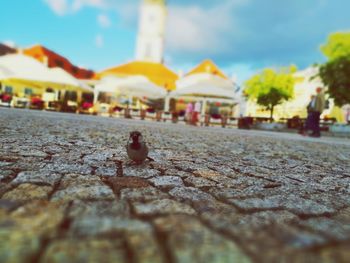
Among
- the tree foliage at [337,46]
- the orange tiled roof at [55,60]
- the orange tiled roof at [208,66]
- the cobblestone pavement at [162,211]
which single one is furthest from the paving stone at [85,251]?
the orange tiled roof at [208,66]

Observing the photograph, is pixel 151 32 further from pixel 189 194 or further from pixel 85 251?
pixel 85 251

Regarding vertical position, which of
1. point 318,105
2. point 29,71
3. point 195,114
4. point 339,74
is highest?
point 339,74

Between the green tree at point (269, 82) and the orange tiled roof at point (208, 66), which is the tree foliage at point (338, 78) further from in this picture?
the orange tiled roof at point (208, 66)

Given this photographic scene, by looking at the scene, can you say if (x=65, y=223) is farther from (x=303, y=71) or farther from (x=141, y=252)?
(x=303, y=71)

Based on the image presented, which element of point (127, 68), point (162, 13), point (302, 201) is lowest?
point (302, 201)

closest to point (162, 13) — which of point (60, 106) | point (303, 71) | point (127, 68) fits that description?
point (127, 68)

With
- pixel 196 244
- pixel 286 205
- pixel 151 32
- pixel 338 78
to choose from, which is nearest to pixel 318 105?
pixel 338 78
